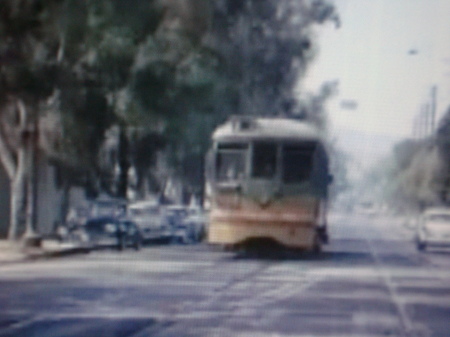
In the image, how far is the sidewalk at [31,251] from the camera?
24.5 meters

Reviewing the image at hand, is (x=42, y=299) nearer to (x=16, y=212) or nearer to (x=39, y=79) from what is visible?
(x=39, y=79)

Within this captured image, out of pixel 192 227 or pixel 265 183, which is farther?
pixel 192 227

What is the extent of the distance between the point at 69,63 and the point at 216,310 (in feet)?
34.1

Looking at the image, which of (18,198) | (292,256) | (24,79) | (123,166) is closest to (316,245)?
(292,256)

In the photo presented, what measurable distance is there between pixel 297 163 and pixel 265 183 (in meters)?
0.95

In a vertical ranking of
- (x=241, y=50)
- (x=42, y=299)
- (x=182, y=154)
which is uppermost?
(x=241, y=50)

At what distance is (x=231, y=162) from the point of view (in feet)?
74.7

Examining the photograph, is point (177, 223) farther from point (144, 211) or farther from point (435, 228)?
point (435, 228)

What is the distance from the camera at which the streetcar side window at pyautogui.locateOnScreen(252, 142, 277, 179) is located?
73.5 feet

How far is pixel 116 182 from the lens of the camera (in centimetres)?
3588

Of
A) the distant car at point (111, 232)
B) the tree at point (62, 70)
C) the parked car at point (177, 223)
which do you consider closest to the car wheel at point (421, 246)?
the parked car at point (177, 223)

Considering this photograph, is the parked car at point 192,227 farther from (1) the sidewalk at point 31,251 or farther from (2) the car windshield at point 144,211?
(1) the sidewalk at point 31,251

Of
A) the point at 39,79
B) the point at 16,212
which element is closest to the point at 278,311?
the point at 39,79

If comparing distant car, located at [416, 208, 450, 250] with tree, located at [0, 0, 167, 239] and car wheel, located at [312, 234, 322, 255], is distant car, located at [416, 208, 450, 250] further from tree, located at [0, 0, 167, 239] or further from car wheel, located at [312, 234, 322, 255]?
tree, located at [0, 0, 167, 239]
